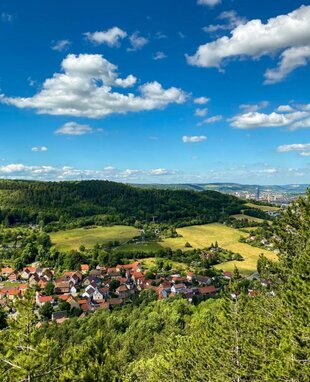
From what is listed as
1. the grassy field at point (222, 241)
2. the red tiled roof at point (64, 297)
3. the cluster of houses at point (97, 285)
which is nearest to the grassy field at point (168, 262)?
the cluster of houses at point (97, 285)

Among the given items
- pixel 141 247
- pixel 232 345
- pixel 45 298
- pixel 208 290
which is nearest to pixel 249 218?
pixel 141 247

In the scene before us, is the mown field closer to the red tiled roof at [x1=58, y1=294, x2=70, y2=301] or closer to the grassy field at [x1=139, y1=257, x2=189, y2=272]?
the grassy field at [x1=139, y1=257, x2=189, y2=272]

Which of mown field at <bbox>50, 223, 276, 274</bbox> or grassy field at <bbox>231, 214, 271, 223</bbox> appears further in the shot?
grassy field at <bbox>231, 214, 271, 223</bbox>

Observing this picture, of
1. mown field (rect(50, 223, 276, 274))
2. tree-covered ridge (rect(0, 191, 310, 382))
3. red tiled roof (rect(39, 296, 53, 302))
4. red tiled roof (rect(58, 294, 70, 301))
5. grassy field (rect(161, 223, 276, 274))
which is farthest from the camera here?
mown field (rect(50, 223, 276, 274))

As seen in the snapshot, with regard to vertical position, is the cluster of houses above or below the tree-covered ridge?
below

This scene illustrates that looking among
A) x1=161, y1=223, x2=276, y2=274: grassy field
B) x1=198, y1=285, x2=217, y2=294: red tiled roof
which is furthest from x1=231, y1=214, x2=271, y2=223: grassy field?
x1=198, y1=285, x2=217, y2=294: red tiled roof

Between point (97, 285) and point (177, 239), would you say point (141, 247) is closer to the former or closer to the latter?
point (177, 239)

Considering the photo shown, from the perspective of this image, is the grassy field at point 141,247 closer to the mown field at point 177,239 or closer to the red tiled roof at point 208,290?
the mown field at point 177,239
